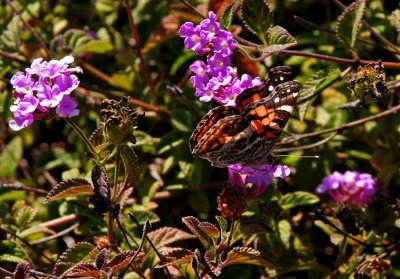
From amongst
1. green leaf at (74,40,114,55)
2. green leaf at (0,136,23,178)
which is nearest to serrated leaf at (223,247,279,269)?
green leaf at (74,40,114,55)

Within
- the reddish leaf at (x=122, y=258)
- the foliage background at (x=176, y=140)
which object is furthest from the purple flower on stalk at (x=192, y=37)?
the reddish leaf at (x=122, y=258)

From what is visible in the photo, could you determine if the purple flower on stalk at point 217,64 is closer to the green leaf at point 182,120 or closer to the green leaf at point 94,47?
the green leaf at point 182,120

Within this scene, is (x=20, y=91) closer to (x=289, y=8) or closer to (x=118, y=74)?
(x=118, y=74)

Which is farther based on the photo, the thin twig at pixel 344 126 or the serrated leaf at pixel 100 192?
the thin twig at pixel 344 126

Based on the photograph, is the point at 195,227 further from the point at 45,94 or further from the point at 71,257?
the point at 45,94

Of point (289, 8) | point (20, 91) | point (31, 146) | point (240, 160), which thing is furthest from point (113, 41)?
point (240, 160)

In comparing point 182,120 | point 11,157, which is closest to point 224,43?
point 182,120
